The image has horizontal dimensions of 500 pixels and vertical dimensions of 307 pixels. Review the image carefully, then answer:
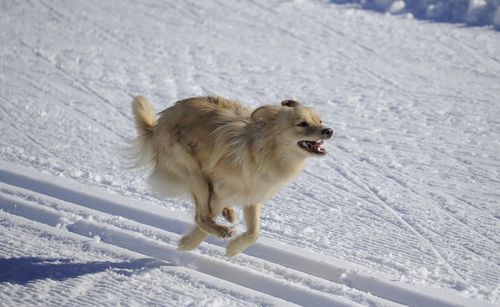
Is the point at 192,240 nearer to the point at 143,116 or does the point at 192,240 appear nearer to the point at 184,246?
the point at 184,246

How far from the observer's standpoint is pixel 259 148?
4.62m

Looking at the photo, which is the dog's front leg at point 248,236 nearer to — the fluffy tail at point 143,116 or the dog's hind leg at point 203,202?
the dog's hind leg at point 203,202

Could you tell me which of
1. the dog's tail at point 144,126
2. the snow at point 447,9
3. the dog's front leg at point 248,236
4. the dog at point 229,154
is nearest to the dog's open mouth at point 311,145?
the dog at point 229,154

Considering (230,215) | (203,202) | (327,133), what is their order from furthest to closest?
(230,215) → (203,202) → (327,133)

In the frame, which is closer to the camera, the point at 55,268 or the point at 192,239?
the point at 55,268

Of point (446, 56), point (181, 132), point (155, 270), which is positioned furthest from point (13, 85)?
point (446, 56)

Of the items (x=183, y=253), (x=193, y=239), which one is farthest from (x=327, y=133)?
(x=183, y=253)

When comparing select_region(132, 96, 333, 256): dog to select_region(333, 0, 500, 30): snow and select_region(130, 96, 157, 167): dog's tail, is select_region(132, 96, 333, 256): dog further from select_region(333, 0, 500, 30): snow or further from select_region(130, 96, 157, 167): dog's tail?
select_region(333, 0, 500, 30): snow

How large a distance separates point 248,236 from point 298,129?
87 cm

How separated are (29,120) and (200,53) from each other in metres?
3.89

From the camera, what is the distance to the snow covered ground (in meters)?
4.46

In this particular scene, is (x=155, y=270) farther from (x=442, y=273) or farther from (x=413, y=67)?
(x=413, y=67)

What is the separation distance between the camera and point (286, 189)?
20.8 ft

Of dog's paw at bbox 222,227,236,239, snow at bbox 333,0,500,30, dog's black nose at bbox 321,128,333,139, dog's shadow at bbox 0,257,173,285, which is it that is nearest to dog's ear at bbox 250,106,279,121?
dog's black nose at bbox 321,128,333,139
